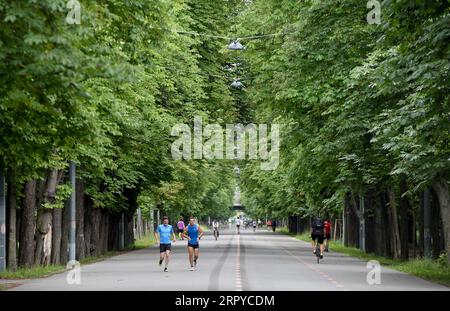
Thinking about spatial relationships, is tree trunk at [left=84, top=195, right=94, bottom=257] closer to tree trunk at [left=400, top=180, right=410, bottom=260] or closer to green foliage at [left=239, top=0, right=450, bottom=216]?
green foliage at [left=239, top=0, right=450, bottom=216]

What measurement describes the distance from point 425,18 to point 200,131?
84.7ft

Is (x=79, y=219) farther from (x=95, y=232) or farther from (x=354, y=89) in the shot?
(x=354, y=89)

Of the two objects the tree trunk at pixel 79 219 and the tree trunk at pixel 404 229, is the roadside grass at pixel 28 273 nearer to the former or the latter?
the tree trunk at pixel 79 219

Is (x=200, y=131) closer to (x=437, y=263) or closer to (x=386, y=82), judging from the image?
(x=437, y=263)

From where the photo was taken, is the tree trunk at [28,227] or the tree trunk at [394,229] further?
the tree trunk at [394,229]

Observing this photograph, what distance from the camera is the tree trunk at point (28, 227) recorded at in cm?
3139

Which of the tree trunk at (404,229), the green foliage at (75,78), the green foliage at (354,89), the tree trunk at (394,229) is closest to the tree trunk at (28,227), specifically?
the green foliage at (75,78)

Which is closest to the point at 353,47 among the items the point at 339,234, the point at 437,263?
the point at 437,263

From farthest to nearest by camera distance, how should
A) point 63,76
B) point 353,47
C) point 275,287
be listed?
point 353,47 → point 275,287 → point 63,76

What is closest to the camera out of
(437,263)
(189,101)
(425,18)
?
(425,18)

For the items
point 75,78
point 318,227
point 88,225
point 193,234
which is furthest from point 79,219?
point 75,78
